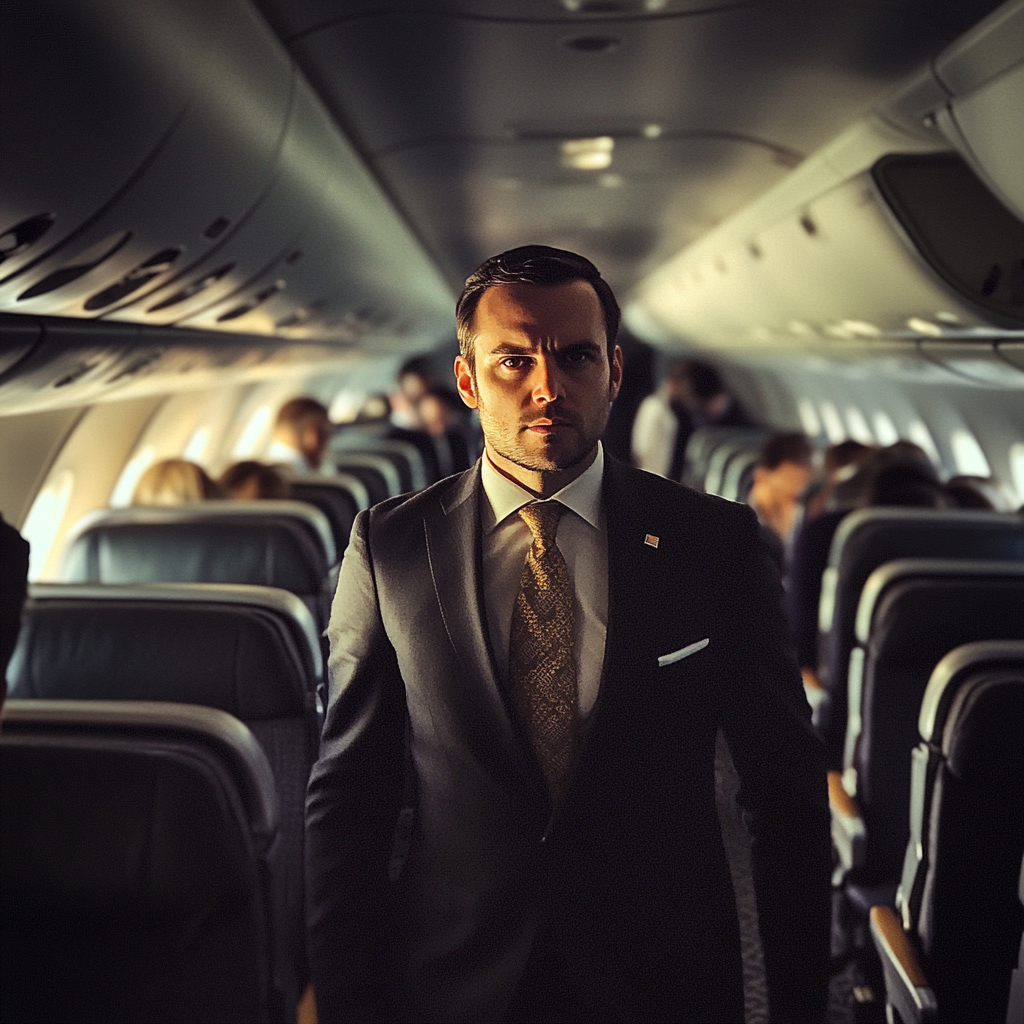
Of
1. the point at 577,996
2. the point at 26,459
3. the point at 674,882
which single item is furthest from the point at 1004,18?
the point at 26,459

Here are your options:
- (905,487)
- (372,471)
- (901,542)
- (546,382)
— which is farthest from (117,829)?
(372,471)

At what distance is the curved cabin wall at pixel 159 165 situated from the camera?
6.77 ft

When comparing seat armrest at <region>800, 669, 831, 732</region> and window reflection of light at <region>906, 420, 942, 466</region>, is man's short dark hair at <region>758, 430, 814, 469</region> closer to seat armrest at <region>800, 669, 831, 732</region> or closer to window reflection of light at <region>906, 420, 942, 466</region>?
seat armrest at <region>800, 669, 831, 732</region>

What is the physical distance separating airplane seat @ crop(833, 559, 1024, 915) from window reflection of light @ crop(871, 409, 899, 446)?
24.6ft

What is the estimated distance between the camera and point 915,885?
2623 millimetres

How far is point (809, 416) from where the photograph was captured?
48.6 feet

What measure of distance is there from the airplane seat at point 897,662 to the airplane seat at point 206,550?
68.4 inches

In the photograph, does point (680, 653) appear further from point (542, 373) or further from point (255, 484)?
point (255, 484)

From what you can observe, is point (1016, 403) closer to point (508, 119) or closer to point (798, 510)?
point (798, 510)

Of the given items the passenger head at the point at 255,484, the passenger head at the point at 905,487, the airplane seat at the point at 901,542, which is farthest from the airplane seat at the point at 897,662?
the passenger head at the point at 255,484

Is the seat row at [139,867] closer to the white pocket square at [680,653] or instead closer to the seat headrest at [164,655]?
the white pocket square at [680,653]

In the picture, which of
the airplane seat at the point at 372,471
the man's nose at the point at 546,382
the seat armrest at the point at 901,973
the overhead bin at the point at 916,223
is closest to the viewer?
the man's nose at the point at 546,382

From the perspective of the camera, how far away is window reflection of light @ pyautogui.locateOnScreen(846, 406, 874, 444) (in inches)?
462

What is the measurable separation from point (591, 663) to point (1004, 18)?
1844 mm
